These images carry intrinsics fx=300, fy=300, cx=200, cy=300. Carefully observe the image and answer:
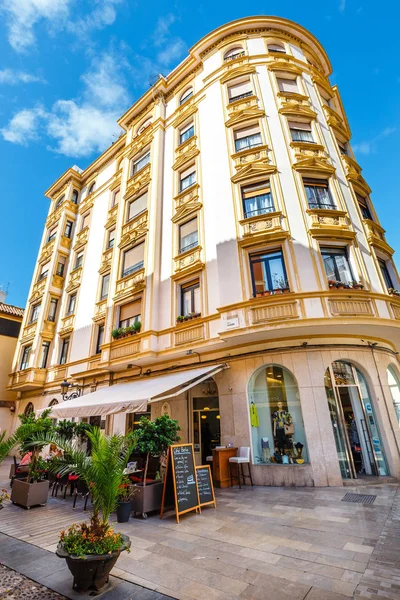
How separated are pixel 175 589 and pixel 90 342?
14394 mm

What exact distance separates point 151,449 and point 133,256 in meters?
11.0

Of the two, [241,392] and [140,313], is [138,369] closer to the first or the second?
[140,313]

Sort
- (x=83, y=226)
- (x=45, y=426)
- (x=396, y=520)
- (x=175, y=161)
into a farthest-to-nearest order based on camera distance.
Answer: (x=83, y=226) < (x=175, y=161) < (x=45, y=426) < (x=396, y=520)

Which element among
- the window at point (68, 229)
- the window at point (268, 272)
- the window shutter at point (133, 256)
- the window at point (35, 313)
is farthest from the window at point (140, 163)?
the window at point (35, 313)

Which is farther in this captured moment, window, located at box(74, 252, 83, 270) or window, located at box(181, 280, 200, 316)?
window, located at box(74, 252, 83, 270)

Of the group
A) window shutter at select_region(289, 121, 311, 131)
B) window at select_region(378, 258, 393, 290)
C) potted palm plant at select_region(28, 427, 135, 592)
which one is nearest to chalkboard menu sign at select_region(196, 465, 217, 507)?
potted palm plant at select_region(28, 427, 135, 592)

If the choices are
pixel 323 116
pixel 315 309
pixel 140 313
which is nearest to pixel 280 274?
pixel 315 309

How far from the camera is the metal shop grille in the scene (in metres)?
7.08

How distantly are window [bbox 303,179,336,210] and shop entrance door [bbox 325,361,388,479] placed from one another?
6279 millimetres

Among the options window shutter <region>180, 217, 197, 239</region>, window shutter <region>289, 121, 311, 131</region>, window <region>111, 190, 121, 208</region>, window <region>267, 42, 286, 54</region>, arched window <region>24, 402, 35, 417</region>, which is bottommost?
arched window <region>24, 402, 35, 417</region>

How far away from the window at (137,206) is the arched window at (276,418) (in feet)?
37.8

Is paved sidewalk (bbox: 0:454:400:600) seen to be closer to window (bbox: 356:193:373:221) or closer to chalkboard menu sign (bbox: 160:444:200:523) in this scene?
chalkboard menu sign (bbox: 160:444:200:523)

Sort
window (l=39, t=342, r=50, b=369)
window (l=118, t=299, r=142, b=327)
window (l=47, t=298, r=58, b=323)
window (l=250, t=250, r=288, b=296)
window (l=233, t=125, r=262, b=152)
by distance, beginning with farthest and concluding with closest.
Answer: window (l=47, t=298, r=58, b=323), window (l=39, t=342, r=50, b=369), window (l=118, t=299, r=142, b=327), window (l=233, t=125, r=262, b=152), window (l=250, t=250, r=288, b=296)

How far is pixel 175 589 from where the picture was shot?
3635 millimetres
